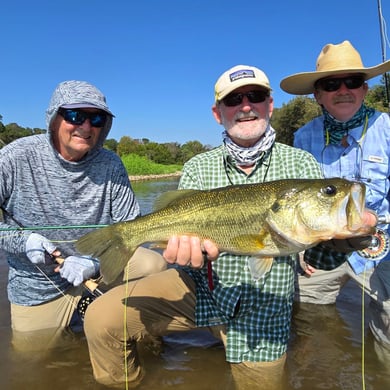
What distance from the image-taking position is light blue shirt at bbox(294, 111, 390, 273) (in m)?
4.62

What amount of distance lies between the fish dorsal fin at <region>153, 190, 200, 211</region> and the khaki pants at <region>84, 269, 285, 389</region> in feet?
2.60

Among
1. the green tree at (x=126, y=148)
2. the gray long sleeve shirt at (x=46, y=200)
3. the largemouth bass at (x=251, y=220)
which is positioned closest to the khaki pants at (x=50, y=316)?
the gray long sleeve shirt at (x=46, y=200)

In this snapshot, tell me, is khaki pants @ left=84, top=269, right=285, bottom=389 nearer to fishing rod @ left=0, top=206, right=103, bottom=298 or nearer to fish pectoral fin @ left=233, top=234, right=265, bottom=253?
fishing rod @ left=0, top=206, right=103, bottom=298

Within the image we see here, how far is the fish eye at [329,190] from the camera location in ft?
8.93

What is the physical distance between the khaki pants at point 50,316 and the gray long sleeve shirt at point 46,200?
0.12 metres

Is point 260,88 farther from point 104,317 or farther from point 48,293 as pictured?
point 48,293

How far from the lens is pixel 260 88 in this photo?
141 inches

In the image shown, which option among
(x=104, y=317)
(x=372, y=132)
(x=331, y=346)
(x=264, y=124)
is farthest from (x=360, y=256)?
(x=104, y=317)

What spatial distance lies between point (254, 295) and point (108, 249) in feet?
4.40

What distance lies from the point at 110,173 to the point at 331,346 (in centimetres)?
341

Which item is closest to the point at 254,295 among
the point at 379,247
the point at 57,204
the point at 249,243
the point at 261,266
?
the point at 261,266

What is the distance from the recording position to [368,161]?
4645mm

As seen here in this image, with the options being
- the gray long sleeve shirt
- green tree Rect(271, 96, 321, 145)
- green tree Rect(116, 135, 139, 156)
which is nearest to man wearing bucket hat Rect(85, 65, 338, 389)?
the gray long sleeve shirt

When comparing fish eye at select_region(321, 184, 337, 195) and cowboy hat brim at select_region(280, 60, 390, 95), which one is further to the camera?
cowboy hat brim at select_region(280, 60, 390, 95)
